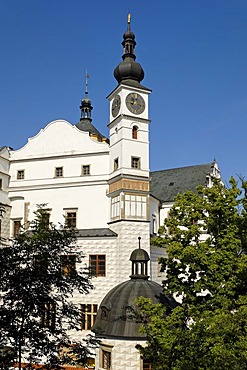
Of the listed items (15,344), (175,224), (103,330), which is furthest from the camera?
(103,330)

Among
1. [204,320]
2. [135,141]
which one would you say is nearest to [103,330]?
[204,320]

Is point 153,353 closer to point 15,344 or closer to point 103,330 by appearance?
point 15,344

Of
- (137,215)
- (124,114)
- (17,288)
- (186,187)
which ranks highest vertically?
(124,114)

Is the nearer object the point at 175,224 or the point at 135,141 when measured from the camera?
the point at 175,224

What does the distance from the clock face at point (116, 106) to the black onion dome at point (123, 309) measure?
43.4 feet

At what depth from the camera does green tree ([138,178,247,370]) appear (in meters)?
11.8

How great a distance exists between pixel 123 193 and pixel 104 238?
3256 millimetres

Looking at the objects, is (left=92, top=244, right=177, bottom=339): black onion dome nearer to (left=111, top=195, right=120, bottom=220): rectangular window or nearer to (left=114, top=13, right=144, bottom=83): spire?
(left=111, top=195, right=120, bottom=220): rectangular window

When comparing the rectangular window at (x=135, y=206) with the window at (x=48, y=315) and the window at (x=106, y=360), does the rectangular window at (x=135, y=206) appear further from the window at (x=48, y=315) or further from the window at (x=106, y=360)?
the window at (x=48, y=315)

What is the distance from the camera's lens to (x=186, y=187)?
37.8 meters

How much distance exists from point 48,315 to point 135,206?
18489 mm

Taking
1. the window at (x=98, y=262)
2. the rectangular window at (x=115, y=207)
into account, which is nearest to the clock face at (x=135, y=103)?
the rectangular window at (x=115, y=207)

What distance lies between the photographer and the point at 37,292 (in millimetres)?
9195

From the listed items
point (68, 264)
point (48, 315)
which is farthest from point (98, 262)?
point (48, 315)
